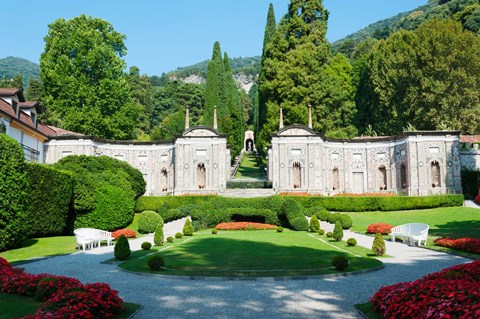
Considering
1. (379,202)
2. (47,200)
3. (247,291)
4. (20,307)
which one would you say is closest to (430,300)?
(247,291)

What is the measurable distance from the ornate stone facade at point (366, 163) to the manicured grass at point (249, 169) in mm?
17305

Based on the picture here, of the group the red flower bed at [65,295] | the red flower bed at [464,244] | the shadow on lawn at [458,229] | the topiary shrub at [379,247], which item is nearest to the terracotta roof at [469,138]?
the shadow on lawn at [458,229]

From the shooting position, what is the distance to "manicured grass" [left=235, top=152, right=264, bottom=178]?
2642 inches

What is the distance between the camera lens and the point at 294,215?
1204 inches

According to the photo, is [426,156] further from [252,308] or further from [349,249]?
[252,308]

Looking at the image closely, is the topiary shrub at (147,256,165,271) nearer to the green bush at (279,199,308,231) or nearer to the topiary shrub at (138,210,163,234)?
the topiary shrub at (138,210,163,234)

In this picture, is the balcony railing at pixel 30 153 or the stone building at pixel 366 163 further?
the stone building at pixel 366 163

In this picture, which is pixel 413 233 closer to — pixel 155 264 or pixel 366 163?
pixel 155 264

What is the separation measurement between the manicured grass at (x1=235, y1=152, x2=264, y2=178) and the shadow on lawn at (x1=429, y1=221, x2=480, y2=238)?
37319 millimetres

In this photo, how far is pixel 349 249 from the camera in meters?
20.0

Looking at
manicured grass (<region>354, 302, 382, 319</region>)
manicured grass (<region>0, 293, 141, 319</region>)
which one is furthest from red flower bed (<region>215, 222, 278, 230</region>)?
manicured grass (<region>354, 302, 382, 319</region>)

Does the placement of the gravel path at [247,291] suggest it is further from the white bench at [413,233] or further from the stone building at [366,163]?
the stone building at [366,163]

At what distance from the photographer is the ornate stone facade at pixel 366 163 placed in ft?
148

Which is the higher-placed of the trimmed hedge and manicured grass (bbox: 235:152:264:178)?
manicured grass (bbox: 235:152:264:178)
